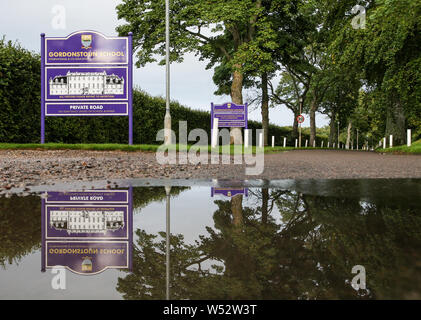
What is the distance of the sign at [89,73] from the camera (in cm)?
1509

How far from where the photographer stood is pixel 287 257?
1993 mm

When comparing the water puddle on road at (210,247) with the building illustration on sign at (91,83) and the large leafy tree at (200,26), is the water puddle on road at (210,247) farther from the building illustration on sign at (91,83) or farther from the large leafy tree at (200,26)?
the large leafy tree at (200,26)

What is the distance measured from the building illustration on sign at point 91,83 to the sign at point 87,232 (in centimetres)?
1223

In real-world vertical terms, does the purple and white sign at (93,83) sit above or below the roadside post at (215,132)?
above

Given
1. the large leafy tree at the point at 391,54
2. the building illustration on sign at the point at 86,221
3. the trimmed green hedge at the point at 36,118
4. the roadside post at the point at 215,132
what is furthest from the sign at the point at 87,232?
the large leafy tree at the point at 391,54

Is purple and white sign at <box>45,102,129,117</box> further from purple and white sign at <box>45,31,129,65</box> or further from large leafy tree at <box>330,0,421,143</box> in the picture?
large leafy tree at <box>330,0,421,143</box>

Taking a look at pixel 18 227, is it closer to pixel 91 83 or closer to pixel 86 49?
pixel 91 83

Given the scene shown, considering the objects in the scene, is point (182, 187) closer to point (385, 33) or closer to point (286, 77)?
point (385, 33)

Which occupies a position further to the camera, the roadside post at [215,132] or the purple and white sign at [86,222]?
the roadside post at [215,132]

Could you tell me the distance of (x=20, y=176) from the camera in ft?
19.4

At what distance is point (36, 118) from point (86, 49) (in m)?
4.03

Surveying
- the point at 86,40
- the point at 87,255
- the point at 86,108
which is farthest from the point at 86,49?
the point at 87,255
